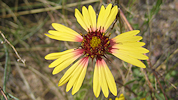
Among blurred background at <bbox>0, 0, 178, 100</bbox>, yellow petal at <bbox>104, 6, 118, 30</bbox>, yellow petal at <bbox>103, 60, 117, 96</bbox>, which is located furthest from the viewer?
blurred background at <bbox>0, 0, 178, 100</bbox>

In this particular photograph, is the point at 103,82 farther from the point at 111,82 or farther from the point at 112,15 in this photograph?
the point at 112,15

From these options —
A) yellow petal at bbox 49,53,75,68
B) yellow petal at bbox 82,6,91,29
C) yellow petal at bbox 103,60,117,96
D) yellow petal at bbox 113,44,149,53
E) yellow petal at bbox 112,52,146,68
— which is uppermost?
yellow petal at bbox 82,6,91,29

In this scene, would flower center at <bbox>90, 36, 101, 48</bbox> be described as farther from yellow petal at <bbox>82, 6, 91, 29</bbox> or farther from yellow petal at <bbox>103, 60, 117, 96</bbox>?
yellow petal at <bbox>103, 60, 117, 96</bbox>

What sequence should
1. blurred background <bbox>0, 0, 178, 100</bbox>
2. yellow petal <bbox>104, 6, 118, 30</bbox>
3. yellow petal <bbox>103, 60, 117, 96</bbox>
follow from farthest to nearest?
blurred background <bbox>0, 0, 178, 100</bbox> → yellow petal <bbox>104, 6, 118, 30</bbox> → yellow petal <bbox>103, 60, 117, 96</bbox>

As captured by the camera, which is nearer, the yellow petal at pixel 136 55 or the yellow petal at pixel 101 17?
the yellow petal at pixel 136 55

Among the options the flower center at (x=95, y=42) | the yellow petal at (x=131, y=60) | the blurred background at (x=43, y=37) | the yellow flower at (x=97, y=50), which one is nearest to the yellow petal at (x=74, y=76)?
the yellow flower at (x=97, y=50)

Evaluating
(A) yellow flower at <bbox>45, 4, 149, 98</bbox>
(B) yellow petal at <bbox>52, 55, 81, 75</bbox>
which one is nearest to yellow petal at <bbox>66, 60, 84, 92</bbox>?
(A) yellow flower at <bbox>45, 4, 149, 98</bbox>

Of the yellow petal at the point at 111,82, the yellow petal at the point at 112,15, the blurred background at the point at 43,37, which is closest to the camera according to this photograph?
the yellow petal at the point at 111,82

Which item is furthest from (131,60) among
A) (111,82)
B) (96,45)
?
(96,45)

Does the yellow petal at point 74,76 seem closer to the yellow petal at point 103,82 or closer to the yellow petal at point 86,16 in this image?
the yellow petal at point 103,82
